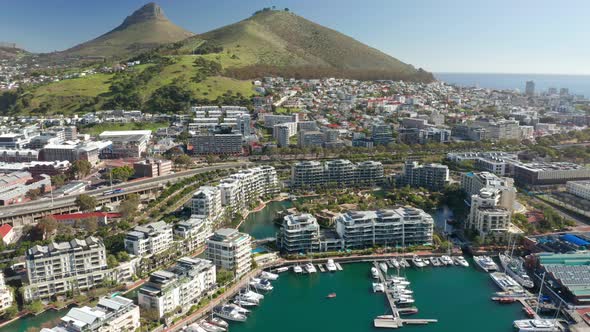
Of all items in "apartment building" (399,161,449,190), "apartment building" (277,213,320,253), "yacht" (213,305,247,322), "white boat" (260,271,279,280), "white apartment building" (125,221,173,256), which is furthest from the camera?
"apartment building" (399,161,449,190)

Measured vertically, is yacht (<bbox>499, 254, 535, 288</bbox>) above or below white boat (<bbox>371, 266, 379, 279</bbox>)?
above

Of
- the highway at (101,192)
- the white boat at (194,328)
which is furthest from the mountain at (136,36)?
the white boat at (194,328)

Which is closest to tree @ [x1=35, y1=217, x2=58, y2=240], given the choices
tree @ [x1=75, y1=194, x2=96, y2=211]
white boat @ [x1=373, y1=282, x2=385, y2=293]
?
tree @ [x1=75, y1=194, x2=96, y2=211]

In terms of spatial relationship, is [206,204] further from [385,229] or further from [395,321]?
[395,321]

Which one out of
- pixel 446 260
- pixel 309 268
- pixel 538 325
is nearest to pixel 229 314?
pixel 309 268

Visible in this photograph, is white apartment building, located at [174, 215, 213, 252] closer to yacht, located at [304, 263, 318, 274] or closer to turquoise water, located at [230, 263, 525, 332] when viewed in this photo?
turquoise water, located at [230, 263, 525, 332]

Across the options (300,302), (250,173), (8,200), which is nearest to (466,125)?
(250,173)

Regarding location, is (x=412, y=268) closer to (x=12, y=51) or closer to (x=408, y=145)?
(x=408, y=145)
